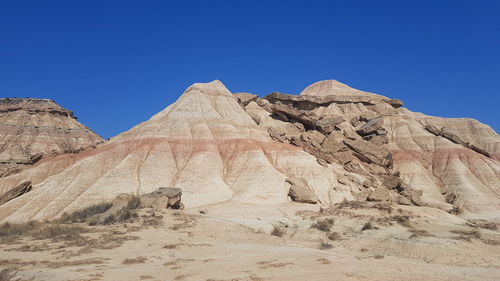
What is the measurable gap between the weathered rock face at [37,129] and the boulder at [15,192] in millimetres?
50826

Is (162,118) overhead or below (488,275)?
overhead

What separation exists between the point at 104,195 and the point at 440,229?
33.6 m

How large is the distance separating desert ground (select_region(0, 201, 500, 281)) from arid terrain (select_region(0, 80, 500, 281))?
102 millimetres

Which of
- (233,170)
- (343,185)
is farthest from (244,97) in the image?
(343,185)

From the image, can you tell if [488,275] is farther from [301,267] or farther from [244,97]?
[244,97]

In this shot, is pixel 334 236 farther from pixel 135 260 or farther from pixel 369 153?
pixel 369 153

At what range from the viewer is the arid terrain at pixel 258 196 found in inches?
612

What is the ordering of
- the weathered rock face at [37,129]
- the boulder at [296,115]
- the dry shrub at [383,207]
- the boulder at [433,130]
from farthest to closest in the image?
the weathered rock face at [37,129] < the boulder at [433,130] < the boulder at [296,115] < the dry shrub at [383,207]

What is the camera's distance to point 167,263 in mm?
15227

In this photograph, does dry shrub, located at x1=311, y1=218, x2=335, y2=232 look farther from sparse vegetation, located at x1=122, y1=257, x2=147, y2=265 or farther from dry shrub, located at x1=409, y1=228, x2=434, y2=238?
sparse vegetation, located at x1=122, y1=257, x2=147, y2=265

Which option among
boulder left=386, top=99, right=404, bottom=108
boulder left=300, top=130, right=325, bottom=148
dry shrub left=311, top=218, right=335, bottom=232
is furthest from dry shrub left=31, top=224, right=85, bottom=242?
boulder left=386, top=99, right=404, bottom=108

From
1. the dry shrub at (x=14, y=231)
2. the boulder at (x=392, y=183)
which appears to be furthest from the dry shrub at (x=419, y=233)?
the boulder at (x=392, y=183)

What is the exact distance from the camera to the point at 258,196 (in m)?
44.5

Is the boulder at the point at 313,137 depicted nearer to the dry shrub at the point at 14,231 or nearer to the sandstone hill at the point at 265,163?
the sandstone hill at the point at 265,163
